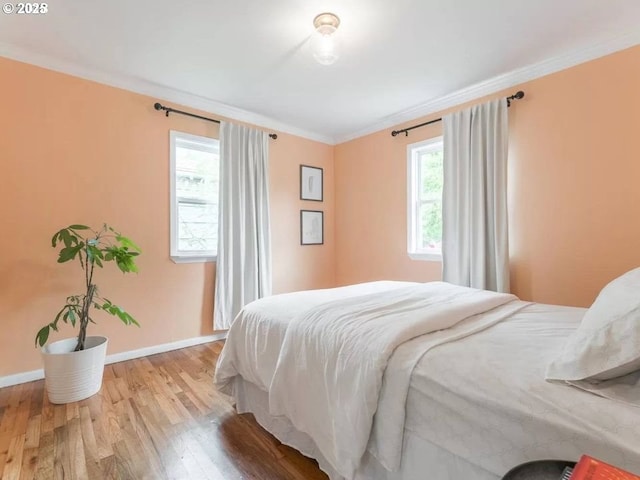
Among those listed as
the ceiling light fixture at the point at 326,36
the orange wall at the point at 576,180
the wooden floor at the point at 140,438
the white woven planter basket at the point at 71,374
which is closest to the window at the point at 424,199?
the orange wall at the point at 576,180

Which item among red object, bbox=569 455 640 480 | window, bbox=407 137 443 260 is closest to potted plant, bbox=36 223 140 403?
red object, bbox=569 455 640 480

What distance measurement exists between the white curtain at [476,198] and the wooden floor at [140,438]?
211 cm

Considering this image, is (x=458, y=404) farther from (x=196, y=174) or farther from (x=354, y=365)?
(x=196, y=174)

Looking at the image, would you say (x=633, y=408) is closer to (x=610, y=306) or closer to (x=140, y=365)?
(x=610, y=306)

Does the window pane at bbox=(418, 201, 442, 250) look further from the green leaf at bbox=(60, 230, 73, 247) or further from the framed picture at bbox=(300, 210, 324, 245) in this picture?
the green leaf at bbox=(60, 230, 73, 247)

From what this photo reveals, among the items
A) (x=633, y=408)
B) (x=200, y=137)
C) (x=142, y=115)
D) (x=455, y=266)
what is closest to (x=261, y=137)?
(x=200, y=137)

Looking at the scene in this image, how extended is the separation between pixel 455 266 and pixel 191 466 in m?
2.56

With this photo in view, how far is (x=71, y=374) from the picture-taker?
2.03 metres

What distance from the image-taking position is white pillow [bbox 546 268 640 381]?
33.0 inches

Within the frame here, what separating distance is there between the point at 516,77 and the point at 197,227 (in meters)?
3.31

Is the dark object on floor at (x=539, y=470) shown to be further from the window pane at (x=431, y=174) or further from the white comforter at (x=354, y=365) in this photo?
the window pane at (x=431, y=174)

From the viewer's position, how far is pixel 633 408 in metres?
0.78

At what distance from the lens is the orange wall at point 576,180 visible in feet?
7.16

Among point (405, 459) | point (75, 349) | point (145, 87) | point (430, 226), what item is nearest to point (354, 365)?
point (405, 459)
